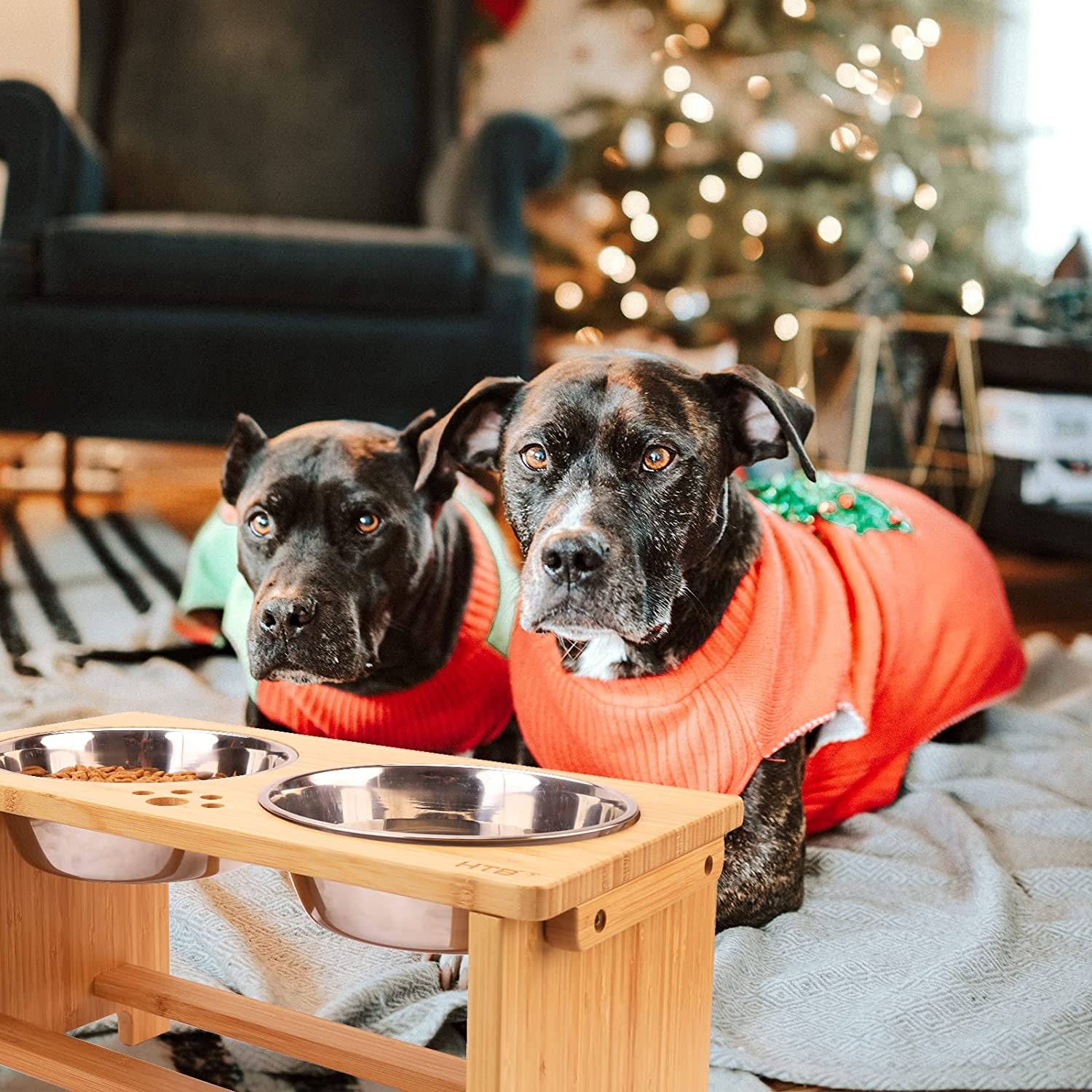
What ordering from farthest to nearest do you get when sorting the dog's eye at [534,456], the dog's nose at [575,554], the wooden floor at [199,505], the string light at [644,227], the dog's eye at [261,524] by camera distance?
the string light at [644,227] → the wooden floor at [199,505] → the dog's eye at [261,524] → the dog's eye at [534,456] → the dog's nose at [575,554]

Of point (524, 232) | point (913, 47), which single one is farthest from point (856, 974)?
point (913, 47)

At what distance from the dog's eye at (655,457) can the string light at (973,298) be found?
4.37 m

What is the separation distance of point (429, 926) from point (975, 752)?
4.67ft

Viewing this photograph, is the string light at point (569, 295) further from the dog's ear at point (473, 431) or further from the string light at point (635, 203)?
the dog's ear at point (473, 431)

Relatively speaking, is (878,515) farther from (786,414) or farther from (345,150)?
(345,150)

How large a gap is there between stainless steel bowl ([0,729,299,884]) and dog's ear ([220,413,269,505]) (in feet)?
1.64

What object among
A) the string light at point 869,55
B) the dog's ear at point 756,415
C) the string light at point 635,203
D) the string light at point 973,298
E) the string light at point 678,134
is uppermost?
the string light at point 869,55

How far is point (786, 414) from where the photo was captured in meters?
1.52

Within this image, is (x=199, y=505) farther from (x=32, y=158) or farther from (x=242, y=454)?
(x=242, y=454)

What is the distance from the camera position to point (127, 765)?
4.45 ft

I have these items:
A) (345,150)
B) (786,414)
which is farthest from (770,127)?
(786,414)

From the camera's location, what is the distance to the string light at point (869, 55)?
213 inches

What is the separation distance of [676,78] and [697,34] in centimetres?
18

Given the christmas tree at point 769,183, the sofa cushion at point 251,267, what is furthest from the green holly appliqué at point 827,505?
the christmas tree at point 769,183
